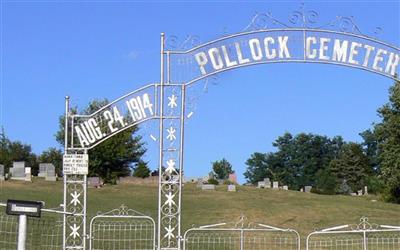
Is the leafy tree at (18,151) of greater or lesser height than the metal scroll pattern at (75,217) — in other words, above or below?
above

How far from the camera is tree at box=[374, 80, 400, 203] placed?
39.5 meters

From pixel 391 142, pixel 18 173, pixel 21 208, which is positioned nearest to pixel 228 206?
pixel 18 173

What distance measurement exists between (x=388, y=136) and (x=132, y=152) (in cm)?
1995

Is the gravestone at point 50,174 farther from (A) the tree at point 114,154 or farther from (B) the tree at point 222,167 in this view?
(B) the tree at point 222,167

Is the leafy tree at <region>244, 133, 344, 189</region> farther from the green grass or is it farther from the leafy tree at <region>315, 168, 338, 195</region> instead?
the green grass

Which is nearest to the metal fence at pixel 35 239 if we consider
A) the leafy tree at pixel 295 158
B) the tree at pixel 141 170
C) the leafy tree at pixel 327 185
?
the tree at pixel 141 170

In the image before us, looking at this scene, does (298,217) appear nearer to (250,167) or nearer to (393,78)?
(393,78)

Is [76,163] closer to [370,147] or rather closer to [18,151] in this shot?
[18,151]

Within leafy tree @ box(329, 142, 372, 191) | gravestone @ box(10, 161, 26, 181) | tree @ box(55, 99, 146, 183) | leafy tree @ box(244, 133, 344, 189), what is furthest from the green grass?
leafy tree @ box(244, 133, 344, 189)

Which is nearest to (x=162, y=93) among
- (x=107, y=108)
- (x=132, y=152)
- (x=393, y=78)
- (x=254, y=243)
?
(x=107, y=108)

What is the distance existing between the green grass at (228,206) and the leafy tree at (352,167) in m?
55.6

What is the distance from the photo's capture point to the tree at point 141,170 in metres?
49.1

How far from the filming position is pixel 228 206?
2670cm

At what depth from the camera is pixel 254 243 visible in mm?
17641
